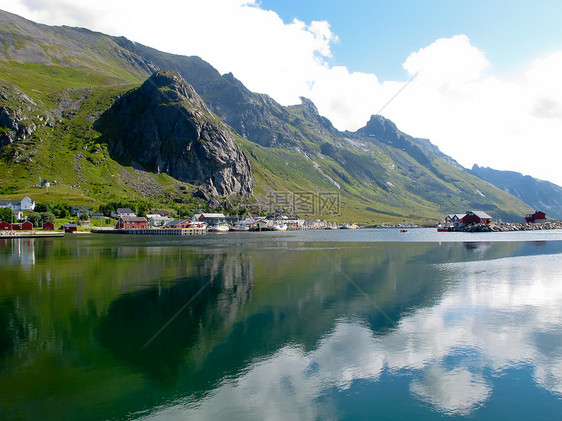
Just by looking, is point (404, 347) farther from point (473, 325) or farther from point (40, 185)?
point (40, 185)

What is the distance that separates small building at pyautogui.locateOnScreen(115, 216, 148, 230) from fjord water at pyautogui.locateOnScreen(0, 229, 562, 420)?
13802cm

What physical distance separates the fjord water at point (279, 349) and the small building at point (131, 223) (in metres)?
138

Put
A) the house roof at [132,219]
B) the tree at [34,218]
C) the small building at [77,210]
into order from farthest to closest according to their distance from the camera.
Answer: the small building at [77,210], the house roof at [132,219], the tree at [34,218]

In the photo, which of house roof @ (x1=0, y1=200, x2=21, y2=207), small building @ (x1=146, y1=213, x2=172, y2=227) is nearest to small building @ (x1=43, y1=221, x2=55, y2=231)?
house roof @ (x1=0, y1=200, x2=21, y2=207)

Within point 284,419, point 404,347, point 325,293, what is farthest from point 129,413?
point 325,293

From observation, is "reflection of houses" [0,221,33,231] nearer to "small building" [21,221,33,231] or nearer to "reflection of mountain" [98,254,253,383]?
"small building" [21,221,33,231]

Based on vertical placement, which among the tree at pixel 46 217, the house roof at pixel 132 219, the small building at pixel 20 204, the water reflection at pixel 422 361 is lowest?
the water reflection at pixel 422 361

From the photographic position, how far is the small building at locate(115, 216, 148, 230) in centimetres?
16938

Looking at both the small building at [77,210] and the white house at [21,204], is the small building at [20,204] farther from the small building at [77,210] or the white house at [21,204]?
the small building at [77,210]

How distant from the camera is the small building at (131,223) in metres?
169

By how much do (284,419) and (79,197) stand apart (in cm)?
20288

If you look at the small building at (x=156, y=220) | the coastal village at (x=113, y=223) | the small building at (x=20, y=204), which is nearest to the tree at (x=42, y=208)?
the coastal village at (x=113, y=223)

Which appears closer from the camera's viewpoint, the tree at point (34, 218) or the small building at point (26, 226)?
the small building at point (26, 226)

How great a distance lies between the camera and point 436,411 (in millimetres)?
13805
